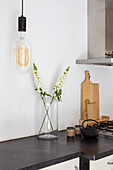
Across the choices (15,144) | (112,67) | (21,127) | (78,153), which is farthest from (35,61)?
(112,67)

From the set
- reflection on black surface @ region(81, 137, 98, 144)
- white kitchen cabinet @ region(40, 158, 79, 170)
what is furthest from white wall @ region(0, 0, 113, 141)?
white kitchen cabinet @ region(40, 158, 79, 170)

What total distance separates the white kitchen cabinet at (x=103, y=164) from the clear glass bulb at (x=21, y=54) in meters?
0.80

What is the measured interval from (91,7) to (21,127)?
1.34m

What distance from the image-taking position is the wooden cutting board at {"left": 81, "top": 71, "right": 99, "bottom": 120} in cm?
240

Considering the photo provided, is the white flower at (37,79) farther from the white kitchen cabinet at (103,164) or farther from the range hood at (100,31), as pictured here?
the white kitchen cabinet at (103,164)

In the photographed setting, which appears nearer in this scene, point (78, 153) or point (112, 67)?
point (78, 153)

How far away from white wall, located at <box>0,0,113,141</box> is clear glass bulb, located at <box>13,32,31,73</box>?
0.08m

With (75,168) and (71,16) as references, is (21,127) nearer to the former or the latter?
(75,168)

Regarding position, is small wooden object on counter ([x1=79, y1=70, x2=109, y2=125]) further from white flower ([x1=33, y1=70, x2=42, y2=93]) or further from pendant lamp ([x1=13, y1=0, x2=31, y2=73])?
pendant lamp ([x1=13, y1=0, x2=31, y2=73])

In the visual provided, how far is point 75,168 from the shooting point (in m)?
1.49

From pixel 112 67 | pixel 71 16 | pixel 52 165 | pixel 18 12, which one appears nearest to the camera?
pixel 52 165

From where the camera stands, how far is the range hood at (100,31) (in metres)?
2.25

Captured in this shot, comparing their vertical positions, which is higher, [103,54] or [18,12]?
[18,12]

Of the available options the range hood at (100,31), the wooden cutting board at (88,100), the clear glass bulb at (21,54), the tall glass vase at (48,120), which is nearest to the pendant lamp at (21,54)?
the clear glass bulb at (21,54)
